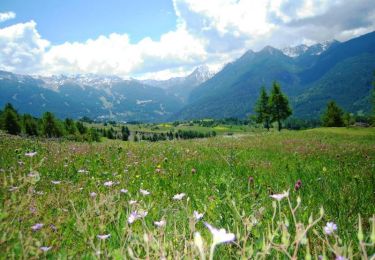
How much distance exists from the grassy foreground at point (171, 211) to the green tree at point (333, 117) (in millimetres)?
82403

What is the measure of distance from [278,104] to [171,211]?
7942cm

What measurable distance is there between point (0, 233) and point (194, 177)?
5.00 meters

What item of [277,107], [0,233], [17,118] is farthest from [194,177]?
[17,118]

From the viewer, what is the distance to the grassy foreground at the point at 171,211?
203 cm

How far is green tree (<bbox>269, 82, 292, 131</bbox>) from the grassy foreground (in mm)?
71889

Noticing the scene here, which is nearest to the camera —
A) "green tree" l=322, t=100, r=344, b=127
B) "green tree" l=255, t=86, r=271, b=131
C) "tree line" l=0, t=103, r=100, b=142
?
"green tree" l=322, t=100, r=344, b=127

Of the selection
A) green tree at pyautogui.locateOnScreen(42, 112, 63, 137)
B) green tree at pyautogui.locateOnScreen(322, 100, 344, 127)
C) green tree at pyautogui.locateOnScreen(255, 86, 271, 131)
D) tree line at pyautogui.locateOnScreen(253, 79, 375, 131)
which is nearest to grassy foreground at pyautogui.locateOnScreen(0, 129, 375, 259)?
tree line at pyautogui.locateOnScreen(253, 79, 375, 131)

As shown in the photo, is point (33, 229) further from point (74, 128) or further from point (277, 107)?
point (74, 128)

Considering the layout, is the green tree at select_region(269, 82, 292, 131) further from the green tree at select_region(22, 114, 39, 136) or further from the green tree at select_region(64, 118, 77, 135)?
the green tree at select_region(22, 114, 39, 136)

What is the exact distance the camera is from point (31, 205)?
12.3 feet

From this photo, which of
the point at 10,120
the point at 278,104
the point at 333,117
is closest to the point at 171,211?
the point at 278,104

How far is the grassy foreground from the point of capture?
203cm

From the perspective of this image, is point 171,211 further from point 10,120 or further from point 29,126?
point 29,126

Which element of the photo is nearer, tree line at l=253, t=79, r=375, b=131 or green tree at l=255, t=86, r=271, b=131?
tree line at l=253, t=79, r=375, b=131
